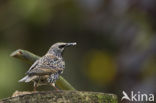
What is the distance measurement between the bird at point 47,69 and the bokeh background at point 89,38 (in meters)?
3.67

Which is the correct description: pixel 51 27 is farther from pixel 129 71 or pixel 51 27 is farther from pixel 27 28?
pixel 129 71

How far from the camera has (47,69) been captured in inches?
173

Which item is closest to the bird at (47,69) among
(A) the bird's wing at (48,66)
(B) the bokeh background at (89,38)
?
(A) the bird's wing at (48,66)

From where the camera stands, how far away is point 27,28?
489 inches

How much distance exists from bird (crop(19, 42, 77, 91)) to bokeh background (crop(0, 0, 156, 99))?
12.0 feet

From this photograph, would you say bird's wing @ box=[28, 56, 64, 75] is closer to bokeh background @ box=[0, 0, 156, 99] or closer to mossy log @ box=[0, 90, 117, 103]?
mossy log @ box=[0, 90, 117, 103]

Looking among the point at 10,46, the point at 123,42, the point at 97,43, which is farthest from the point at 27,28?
the point at 123,42

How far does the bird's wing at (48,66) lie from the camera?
4.28 meters

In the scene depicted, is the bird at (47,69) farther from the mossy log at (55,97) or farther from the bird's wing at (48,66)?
the mossy log at (55,97)

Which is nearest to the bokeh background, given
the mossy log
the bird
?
the bird

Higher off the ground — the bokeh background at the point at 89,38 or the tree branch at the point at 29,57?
the bokeh background at the point at 89,38

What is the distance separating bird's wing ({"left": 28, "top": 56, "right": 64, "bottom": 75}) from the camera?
4281 millimetres

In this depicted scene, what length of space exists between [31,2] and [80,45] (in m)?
1.50

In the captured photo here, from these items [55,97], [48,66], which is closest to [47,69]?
[48,66]
